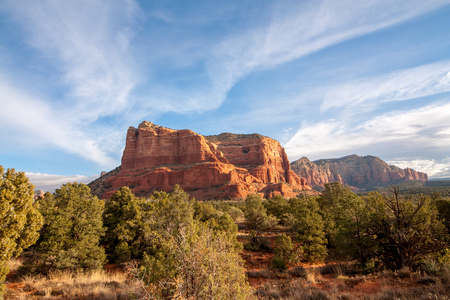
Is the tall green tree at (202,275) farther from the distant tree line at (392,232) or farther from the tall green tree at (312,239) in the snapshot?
the tall green tree at (312,239)

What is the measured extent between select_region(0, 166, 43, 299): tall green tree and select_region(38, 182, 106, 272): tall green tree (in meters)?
5.85

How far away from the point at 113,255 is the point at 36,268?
6362mm

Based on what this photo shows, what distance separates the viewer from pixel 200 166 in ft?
394

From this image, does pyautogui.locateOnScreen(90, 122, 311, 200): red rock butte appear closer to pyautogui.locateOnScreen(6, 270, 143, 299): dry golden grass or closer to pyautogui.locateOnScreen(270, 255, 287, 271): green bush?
pyautogui.locateOnScreen(270, 255, 287, 271): green bush

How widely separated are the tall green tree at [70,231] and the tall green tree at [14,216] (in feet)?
19.2

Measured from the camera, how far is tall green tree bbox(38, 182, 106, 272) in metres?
14.6

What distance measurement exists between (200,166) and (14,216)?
111644 mm

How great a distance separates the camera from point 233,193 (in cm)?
10150

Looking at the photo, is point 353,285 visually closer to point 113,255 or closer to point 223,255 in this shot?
point 223,255

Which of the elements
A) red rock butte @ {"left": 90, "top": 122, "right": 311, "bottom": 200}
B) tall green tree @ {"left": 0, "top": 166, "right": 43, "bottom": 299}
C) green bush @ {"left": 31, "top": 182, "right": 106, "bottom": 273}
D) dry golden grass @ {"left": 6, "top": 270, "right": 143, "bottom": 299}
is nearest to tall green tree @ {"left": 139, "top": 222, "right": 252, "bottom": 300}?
dry golden grass @ {"left": 6, "top": 270, "right": 143, "bottom": 299}

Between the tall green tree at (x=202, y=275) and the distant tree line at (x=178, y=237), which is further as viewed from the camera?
the distant tree line at (x=178, y=237)

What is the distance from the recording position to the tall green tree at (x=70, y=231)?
47.9ft

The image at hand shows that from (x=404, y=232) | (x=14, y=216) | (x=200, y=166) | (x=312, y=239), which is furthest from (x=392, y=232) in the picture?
(x=200, y=166)

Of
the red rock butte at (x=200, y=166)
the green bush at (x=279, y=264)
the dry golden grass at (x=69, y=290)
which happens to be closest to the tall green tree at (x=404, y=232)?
the green bush at (x=279, y=264)
